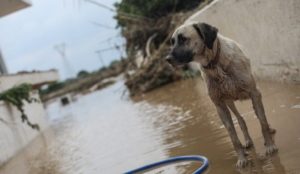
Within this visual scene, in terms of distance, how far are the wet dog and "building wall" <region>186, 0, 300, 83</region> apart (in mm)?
2277

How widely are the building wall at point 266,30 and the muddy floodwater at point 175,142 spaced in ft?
1.16

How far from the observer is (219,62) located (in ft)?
20.2

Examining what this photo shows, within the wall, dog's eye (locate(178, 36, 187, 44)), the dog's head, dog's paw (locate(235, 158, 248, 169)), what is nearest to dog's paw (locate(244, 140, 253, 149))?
dog's paw (locate(235, 158, 248, 169))

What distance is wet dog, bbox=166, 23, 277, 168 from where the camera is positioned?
606cm

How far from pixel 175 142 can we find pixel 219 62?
2667 millimetres

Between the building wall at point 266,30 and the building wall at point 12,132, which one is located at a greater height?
the building wall at point 266,30

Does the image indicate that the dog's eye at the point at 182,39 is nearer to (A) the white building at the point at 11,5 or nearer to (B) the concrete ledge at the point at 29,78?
(B) the concrete ledge at the point at 29,78

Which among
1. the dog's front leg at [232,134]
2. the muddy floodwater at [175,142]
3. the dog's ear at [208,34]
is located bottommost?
the muddy floodwater at [175,142]

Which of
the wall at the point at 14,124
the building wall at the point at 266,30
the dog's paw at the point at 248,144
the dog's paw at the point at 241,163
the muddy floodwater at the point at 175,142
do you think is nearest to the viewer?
the dog's paw at the point at 241,163

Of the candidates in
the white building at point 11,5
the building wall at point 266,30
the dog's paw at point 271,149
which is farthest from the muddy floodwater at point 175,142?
the white building at point 11,5

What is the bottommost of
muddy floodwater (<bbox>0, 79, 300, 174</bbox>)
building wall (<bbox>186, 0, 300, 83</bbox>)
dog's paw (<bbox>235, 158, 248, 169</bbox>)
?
muddy floodwater (<bbox>0, 79, 300, 174</bbox>)

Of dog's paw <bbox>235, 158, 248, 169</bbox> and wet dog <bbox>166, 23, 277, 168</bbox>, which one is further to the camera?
wet dog <bbox>166, 23, 277, 168</bbox>

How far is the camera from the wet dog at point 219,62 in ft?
19.9

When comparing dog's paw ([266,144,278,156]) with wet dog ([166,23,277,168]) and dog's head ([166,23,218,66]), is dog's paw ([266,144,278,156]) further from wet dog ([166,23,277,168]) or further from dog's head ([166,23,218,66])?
dog's head ([166,23,218,66])
